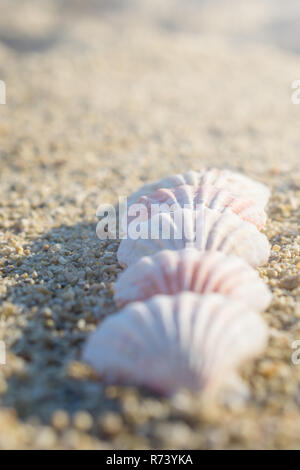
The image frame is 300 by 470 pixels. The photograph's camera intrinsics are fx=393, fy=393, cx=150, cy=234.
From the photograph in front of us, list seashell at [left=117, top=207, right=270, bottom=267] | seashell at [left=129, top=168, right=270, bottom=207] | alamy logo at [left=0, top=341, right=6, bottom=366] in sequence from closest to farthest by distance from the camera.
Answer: alamy logo at [left=0, top=341, right=6, bottom=366], seashell at [left=117, top=207, right=270, bottom=267], seashell at [left=129, top=168, right=270, bottom=207]

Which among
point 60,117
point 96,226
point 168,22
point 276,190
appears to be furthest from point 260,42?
point 96,226

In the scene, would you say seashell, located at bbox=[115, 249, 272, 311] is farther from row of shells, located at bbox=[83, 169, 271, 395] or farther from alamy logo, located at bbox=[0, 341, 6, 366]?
alamy logo, located at bbox=[0, 341, 6, 366]

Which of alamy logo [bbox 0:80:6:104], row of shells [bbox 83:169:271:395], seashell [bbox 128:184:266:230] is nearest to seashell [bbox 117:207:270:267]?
row of shells [bbox 83:169:271:395]

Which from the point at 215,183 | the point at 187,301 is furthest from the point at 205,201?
the point at 187,301

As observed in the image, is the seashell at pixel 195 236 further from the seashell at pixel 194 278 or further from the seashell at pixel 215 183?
the seashell at pixel 215 183

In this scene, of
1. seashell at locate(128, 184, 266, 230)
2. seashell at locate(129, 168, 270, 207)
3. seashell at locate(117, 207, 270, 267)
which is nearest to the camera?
seashell at locate(117, 207, 270, 267)

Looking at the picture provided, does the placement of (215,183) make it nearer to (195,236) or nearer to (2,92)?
(195,236)

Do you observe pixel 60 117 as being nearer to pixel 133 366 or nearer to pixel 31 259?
pixel 31 259

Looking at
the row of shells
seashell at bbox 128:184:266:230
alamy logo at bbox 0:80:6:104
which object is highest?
alamy logo at bbox 0:80:6:104
